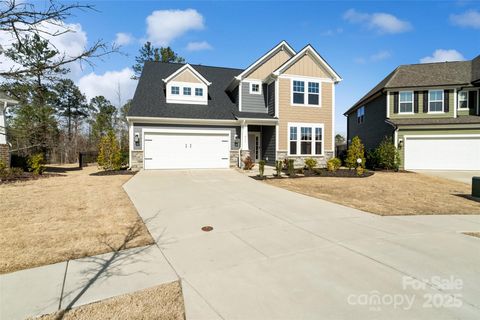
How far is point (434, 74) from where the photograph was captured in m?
18.7

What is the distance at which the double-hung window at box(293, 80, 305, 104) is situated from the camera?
16562 millimetres

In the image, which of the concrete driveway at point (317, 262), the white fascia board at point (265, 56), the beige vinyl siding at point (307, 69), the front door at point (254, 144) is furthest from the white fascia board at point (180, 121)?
the concrete driveway at point (317, 262)

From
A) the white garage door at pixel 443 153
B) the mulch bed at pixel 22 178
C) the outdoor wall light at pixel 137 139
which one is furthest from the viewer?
the white garage door at pixel 443 153

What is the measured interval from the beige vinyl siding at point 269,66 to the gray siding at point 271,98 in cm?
100

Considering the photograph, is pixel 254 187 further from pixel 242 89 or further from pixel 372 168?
pixel 372 168

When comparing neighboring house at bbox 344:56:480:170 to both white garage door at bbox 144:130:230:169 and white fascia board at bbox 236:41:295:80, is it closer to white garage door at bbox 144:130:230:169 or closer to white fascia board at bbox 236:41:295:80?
white fascia board at bbox 236:41:295:80

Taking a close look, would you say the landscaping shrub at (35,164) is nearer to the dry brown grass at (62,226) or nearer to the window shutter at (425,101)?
the dry brown grass at (62,226)

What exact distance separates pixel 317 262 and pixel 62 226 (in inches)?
204

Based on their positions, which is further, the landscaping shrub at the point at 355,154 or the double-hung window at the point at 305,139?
the double-hung window at the point at 305,139

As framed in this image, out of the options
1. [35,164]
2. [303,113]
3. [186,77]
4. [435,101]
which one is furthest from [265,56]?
[35,164]

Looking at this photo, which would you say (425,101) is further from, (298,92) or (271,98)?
(271,98)

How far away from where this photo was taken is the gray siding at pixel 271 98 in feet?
54.8

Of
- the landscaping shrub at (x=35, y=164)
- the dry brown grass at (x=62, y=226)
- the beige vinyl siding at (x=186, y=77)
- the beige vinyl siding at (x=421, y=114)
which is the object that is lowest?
the dry brown grass at (x=62, y=226)

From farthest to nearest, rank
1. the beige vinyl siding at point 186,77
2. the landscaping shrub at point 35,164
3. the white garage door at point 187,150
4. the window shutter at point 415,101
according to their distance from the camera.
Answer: the window shutter at point 415,101
the beige vinyl siding at point 186,77
the white garage door at point 187,150
the landscaping shrub at point 35,164
